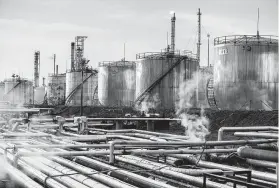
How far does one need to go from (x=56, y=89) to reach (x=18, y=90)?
9.03 meters

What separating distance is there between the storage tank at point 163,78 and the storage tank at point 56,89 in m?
31.6

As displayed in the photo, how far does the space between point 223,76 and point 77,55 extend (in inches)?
1288

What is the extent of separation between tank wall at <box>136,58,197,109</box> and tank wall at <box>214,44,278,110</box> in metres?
6.69

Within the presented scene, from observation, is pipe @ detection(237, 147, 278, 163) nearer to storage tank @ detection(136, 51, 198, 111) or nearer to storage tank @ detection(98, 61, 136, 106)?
storage tank @ detection(136, 51, 198, 111)

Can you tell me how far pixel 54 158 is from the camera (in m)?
8.86

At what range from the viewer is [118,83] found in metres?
47.7

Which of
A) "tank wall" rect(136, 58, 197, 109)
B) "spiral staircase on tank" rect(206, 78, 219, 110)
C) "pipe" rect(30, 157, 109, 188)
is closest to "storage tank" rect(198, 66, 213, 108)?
"spiral staircase on tank" rect(206, 78, 219, 110)

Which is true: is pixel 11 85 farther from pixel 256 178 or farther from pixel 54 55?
pixel 256 178

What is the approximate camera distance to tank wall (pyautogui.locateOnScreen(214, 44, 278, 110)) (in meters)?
29.6

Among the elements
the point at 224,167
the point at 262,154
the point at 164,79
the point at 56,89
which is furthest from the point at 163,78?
the point at 56,89

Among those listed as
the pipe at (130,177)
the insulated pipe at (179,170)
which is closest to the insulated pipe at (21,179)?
the pipe at (130,177)

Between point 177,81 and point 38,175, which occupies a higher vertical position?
point 177,81

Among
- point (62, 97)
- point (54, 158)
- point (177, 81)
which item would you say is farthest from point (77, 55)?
point (54, 158)

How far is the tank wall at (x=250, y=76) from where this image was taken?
29594 millimetres
